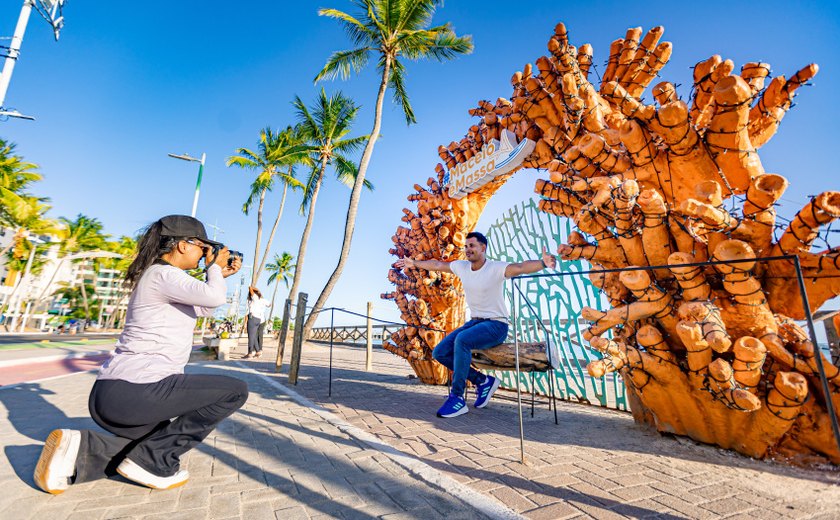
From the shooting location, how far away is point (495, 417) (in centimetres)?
381

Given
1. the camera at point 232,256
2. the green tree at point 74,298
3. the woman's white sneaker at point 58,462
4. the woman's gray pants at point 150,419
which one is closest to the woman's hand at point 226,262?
the camera at point 232,256

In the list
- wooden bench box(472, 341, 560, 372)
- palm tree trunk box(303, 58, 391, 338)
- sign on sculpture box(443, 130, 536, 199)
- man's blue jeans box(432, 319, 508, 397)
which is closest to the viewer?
wooden bench box(472, 341, 560, 372)

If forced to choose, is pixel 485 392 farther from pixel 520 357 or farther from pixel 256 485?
pixel 256 485

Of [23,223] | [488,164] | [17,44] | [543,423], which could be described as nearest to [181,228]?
[543,423]

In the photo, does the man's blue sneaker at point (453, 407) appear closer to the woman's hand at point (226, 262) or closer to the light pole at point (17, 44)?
the woman's hand at point (226, 262)

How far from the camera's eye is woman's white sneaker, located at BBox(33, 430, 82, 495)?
1.83 m

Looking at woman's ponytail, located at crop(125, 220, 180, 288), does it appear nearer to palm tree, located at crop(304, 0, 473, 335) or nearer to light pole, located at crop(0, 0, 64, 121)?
palm tree, located at crop(304, 0, 473, 335)

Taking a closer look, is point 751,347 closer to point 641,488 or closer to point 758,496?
point 758,496

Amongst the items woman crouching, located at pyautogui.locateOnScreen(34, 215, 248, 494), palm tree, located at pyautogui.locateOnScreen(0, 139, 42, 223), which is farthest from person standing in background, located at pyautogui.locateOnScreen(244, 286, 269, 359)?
palm tree, located at pyautogui.locateOnScreen(0, 139, 42, 223)

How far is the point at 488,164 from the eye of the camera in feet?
16.7

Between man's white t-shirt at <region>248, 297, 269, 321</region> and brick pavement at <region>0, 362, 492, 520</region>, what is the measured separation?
605 centimetres

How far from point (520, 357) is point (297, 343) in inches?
160

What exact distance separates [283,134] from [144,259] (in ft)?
83.4

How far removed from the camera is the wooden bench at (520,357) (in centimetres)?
334
